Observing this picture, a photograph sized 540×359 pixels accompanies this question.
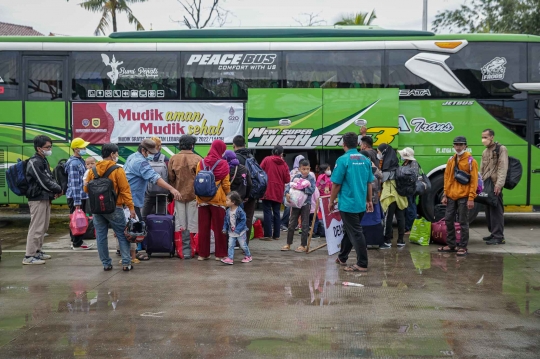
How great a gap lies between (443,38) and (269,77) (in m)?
3.71

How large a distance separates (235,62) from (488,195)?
5853 millimetres

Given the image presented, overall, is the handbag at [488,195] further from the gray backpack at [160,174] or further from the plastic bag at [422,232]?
the gray backpack at [160,174]

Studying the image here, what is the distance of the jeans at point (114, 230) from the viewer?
8.60m

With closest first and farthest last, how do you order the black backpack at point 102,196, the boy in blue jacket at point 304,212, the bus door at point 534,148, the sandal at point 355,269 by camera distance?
the black backpack at point 102,196 < the sandal at point 355,269 < the boy in blue jacket at point 304,212 < the bus door at point 534,148

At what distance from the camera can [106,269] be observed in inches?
351

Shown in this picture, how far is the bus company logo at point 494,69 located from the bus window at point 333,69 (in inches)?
84.0

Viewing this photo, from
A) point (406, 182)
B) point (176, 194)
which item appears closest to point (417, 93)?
point (406, 182)

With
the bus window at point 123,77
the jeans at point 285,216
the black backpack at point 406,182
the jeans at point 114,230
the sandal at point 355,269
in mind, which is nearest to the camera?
the jeans at point 114,230

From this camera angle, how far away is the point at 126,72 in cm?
1348

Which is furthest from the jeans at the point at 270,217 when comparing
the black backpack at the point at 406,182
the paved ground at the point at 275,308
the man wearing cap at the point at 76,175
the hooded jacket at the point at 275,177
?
the man wearing cap at the point at 76,175

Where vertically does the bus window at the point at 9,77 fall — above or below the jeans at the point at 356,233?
above

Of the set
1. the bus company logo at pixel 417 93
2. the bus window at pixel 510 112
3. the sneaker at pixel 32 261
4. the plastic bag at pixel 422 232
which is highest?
the bus company logo at pixel 417 93

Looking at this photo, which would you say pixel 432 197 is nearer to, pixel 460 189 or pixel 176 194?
pixel 460 189

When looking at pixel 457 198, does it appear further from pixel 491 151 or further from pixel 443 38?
pixel 443 38
